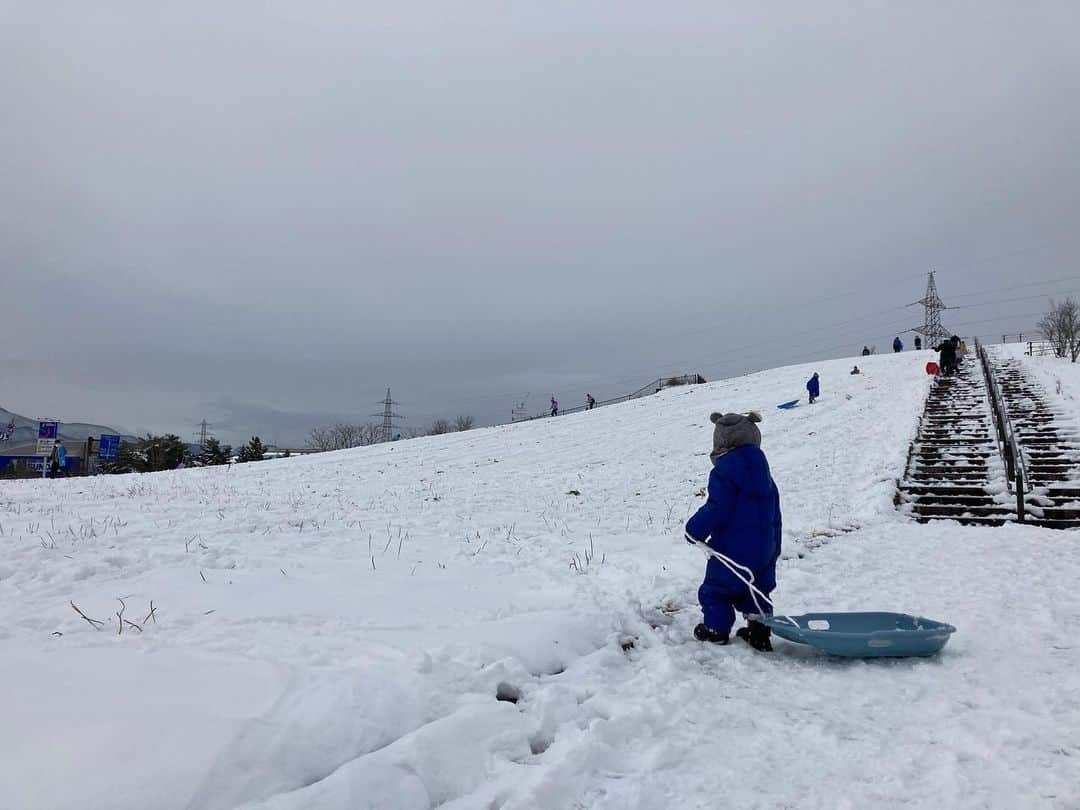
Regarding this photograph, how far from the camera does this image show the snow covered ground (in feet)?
8.79

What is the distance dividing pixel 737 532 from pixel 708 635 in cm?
91

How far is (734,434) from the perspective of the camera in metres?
5.02

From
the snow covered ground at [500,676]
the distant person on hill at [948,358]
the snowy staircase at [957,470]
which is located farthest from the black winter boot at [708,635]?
the distant person on hill at [948,358]

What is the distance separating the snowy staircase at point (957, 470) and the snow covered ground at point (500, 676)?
1.55 metres

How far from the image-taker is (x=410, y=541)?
839 centimetres

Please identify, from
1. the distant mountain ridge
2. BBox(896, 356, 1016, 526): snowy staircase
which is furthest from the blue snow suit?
the distant mountain ridge

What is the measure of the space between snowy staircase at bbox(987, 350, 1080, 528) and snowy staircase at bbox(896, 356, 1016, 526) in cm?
46

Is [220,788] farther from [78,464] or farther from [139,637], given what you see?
[78,464]

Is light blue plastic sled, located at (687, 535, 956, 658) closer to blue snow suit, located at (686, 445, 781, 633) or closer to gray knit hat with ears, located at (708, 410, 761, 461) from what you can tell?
blue snow suit, located at (686, 445, 781, 633)

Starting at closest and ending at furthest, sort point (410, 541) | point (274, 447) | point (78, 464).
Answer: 1. point (410, 541)
2. point (78, 464)
3. point (274, 447)

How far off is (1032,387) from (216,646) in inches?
1058

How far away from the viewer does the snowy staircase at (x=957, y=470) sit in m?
10.7

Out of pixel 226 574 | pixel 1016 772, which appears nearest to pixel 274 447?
pixel 226 574

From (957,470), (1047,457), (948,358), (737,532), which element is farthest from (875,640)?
(948,358)
